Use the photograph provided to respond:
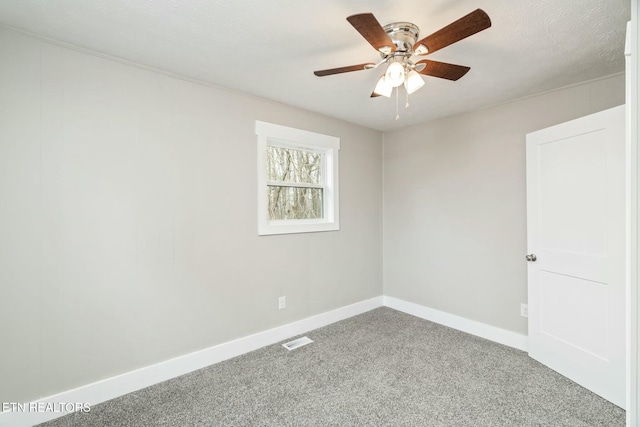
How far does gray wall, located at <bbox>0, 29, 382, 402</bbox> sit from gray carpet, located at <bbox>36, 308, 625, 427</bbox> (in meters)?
0.35

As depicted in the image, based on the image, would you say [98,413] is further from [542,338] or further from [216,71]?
[542,338]

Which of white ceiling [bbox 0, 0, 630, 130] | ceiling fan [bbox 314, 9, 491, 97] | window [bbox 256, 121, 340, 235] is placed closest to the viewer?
ceiling fan [bbox 314, 9, 491, 97]

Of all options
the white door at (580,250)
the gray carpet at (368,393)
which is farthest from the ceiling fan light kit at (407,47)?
the gray carpet at (368,393)

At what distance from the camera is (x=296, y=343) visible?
9.98 feet

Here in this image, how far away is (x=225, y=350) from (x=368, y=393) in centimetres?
133

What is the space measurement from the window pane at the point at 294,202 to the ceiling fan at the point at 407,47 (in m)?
1.62

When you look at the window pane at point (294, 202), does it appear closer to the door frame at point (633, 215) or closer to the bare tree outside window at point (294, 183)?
the bare tree outside window at point (294, 183)

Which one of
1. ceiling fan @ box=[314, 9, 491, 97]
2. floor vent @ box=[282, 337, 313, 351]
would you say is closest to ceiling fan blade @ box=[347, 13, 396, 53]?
ceiling fan @ box=[314, 9, 491, 97]

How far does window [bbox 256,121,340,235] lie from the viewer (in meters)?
3.02

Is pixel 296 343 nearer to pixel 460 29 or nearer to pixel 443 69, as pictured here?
pixel 443 69

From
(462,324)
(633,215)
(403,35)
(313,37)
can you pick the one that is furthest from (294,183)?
(633,215)

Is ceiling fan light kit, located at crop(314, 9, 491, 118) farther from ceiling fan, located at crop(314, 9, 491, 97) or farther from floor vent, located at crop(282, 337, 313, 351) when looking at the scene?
floor vent, located at crop(282, 337, 313, 351)

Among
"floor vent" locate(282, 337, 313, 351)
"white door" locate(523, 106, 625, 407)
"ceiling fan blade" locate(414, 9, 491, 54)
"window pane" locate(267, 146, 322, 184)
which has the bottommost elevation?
"floor vent" locate(282, 337, 313, 351)

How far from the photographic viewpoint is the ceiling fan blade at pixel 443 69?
5.77 feet
